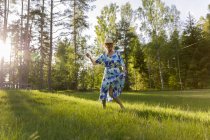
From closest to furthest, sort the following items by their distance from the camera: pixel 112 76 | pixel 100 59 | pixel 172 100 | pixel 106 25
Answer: pixel 112 76 < pixel 100 59 < pixel 172 100 < pixel 106 25

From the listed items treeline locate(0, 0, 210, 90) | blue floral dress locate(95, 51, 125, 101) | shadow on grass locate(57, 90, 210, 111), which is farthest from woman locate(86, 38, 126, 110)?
treeline locate(0, 0, 210, 90)

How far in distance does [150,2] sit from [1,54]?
29556mm

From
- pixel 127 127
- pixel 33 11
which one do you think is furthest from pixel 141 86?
pixel 127 127

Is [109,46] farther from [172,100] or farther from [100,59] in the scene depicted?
[172,100]

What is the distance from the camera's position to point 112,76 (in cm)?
831

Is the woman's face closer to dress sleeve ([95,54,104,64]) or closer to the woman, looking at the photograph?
the woman

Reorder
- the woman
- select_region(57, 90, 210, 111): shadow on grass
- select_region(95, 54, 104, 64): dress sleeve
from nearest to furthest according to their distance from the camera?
the woman, select_region(95, 54, 104, 64): dress sleeve, select_region(57, 90, 210, 111): shadow on grass

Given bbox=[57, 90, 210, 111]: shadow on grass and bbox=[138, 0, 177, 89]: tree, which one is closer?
bbox=[57, 90, 210, 111]: shadow on grass

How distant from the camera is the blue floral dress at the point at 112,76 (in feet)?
27.2

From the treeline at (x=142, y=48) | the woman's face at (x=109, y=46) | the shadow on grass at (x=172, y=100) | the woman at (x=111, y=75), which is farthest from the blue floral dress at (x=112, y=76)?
the treeline at (x=142, y=48)

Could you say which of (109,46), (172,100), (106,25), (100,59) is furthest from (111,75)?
(106,25)

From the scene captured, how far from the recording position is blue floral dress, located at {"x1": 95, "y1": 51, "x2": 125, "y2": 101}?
8281 mm

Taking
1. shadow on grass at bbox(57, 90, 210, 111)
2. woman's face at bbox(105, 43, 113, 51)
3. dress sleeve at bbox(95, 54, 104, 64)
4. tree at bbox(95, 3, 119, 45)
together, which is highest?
tree at bbox(95, 3, 119, 45)

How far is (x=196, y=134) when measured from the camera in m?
4.09
